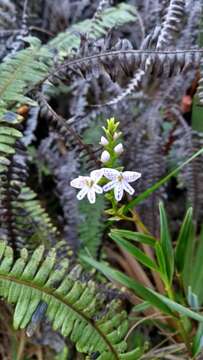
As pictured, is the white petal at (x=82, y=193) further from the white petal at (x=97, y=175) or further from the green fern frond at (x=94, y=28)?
the green fern frond at (x=94, y=28)

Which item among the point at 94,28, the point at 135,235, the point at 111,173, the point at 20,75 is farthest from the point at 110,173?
the point at 94,28

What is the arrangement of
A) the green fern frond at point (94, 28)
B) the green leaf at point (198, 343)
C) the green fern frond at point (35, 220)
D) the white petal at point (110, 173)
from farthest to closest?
1. the green fern frond at point (94, 28)
2. the green fern frond at point (35, 220)
3. the green leaf at point (198, 343)
4. the white petal at point (110, 173)

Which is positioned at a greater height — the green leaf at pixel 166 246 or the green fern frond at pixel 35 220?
the green fern frond at pixel 35 220

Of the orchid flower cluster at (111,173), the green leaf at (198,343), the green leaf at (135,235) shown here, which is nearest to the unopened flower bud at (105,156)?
the orchid flower cluster at (111,173)

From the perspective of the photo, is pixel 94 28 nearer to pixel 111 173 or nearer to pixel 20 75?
pixel 20 75

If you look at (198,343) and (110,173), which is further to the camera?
(198,343)

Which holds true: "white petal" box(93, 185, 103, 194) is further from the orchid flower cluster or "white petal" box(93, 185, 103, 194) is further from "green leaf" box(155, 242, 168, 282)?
"green leaf" box(155, 242, 168, 282)
